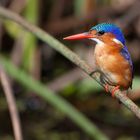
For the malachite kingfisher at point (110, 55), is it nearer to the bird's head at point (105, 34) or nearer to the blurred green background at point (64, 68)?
the bird's head at point (105, 34)

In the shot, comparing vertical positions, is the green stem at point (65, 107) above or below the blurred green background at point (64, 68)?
below

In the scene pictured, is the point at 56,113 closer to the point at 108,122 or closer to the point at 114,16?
the point at 108,122

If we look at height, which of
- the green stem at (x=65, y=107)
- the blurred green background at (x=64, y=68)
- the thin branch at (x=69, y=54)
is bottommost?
the thin branch at (x=69, y=54)

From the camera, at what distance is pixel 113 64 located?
113 inches

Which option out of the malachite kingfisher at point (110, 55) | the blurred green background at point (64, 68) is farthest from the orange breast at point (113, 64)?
the blurred green background at point (64, 68)

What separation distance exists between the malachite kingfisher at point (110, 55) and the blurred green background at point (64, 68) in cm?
188

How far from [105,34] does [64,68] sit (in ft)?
8.04

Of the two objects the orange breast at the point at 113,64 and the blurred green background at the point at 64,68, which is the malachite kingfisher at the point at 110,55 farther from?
the blurred green background at the point at 64,68

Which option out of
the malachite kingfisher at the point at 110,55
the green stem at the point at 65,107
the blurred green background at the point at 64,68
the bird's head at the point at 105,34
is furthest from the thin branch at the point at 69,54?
the blurred green background at the point at 64,68

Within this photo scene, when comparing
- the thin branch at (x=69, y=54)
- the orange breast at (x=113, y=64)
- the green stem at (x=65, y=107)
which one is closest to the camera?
the thin branch at (x=69, y=54)

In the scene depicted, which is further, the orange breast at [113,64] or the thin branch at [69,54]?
the orange breast at [113,64]

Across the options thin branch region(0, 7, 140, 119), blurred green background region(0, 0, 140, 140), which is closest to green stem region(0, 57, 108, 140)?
blurred green background region(0, 0, 140, 140)

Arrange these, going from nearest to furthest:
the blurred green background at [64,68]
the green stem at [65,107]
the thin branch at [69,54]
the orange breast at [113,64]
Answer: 1. the thin branch at [69,54]
2. the orange breast at [113,64]
3. the green stem at [65,107]
4. the blurred green background at [64,68]

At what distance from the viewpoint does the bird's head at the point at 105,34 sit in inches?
114
